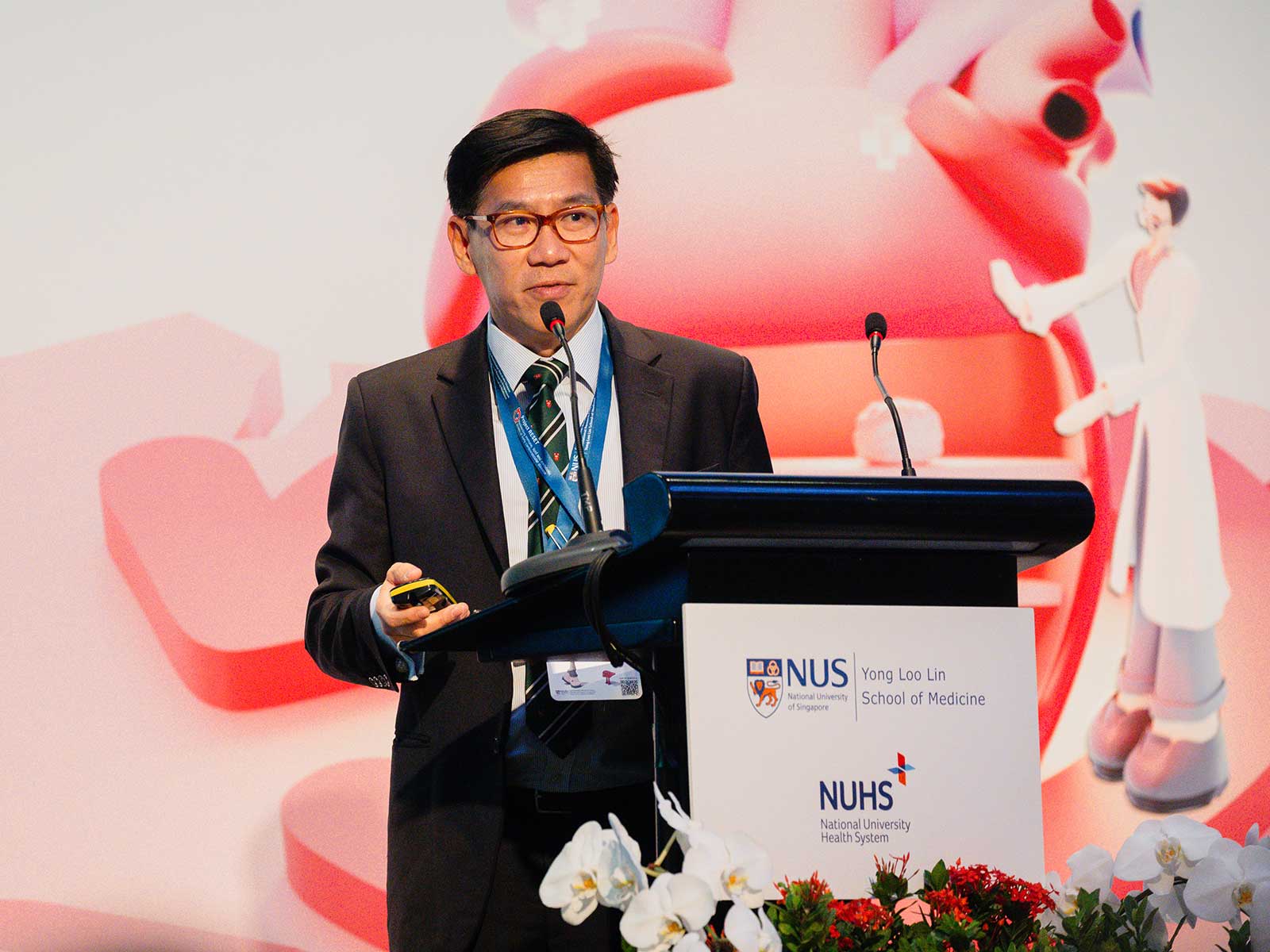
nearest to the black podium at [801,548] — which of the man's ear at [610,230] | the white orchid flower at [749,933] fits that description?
the white orchid flower at [749,933]

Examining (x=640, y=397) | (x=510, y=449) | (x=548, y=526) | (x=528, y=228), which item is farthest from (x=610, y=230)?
(x=548, y=526)

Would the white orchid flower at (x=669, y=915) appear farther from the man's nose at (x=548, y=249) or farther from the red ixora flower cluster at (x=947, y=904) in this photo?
the man's nose at (x=548, y=249)

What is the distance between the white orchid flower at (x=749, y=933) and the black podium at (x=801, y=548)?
135mm

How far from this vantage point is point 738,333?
121 inches

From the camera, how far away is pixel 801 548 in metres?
1.08

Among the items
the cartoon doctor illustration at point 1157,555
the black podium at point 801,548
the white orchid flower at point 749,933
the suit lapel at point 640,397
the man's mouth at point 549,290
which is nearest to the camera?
the white orchid flower at point 749,933

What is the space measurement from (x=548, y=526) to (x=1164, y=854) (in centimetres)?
89

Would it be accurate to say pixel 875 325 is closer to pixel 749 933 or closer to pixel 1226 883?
pixel 1226 883

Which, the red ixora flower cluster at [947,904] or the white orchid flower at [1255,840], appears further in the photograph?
the white orchid flower at [1255,840]

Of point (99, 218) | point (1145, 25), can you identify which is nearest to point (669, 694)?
point (99, 218)

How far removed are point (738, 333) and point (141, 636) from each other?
4.79 ft

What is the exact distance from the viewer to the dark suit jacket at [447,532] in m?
1.67

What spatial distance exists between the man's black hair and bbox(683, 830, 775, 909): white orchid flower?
4.29 feet

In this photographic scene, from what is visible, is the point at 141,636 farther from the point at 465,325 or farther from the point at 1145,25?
the point at 1145,25
